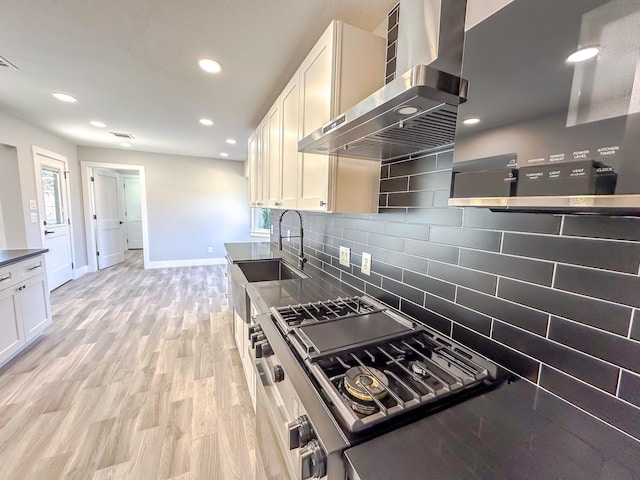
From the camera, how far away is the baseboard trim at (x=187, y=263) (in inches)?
216

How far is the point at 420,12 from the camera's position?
810mm

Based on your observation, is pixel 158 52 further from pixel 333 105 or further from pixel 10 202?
pixel 10 202

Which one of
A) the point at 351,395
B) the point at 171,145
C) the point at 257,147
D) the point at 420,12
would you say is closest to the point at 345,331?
the point at 351,395

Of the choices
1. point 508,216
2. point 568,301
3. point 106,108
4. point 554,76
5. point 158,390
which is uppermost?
point 106,108

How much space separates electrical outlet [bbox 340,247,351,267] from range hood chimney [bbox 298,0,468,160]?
73 centimetres

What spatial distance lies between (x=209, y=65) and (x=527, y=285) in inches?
88.7

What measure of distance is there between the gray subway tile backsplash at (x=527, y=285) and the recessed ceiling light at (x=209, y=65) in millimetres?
1502

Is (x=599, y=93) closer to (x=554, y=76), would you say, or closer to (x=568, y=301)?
(x=554, y=76)

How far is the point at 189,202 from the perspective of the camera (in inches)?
221

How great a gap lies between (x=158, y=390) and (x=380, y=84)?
2500mm

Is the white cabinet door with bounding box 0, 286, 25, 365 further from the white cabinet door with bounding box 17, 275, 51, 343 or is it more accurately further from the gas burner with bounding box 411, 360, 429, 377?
the gas burner with bounding box 411, 360, 429, 377

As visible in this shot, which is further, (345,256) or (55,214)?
(55,214)

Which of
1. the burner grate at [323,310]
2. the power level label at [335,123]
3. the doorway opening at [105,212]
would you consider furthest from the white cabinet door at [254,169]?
the doorway opening at [105,212]

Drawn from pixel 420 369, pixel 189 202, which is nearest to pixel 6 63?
pixel 420 369
